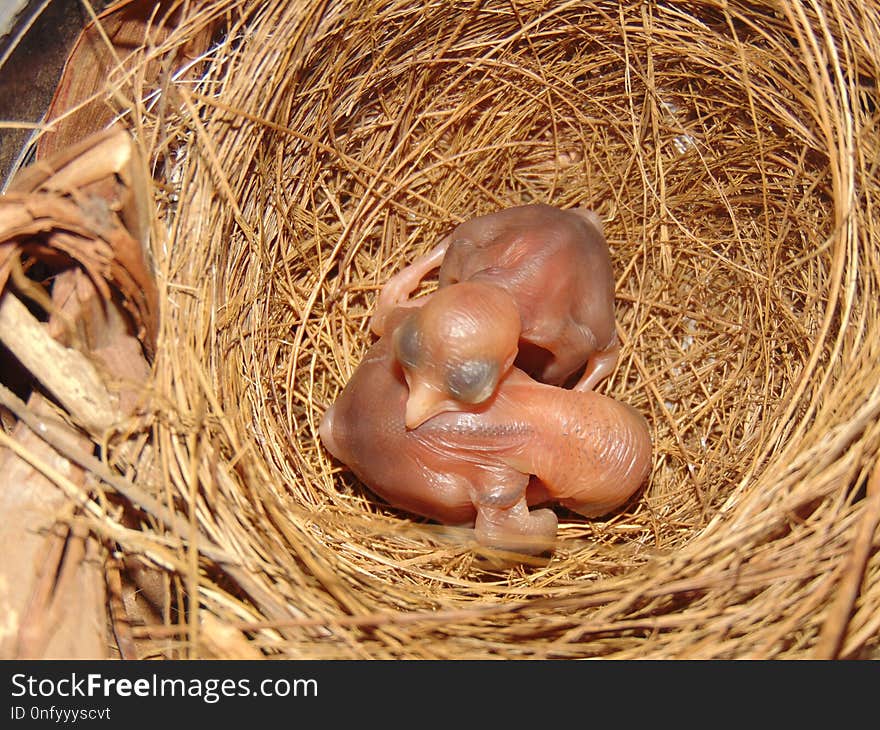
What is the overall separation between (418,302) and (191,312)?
56 centimetres

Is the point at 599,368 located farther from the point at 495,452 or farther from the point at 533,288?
the point at 495,452

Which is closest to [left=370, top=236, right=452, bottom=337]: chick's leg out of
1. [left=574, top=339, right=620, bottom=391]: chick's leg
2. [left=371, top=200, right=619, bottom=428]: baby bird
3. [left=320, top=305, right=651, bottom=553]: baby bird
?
[left=371, top=200, right=619, bottom=428]: baby bird

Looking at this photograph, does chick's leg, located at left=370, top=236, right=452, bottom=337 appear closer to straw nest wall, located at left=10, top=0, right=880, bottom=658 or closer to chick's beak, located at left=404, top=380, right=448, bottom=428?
straw nest wall, located at left=10, top=0, right=880, bottom=658

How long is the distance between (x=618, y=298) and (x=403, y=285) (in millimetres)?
540

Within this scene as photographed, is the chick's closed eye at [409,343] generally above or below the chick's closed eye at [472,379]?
above

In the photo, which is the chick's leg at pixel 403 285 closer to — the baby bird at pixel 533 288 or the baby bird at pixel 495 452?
the baby bird at pixel 533 288

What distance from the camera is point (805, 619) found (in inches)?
46.4

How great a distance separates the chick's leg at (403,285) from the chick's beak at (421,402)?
32 centimetres

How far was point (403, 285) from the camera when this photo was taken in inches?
70.2

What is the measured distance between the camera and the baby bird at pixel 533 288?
4.83 ft

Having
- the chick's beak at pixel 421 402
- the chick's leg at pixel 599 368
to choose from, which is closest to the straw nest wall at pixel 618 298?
the chick's leg at pixel 599 368

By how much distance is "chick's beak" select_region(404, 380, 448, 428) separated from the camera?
1456 millimetres

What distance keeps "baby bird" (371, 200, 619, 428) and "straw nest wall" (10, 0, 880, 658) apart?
10cm

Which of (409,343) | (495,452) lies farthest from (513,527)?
(409,343)
